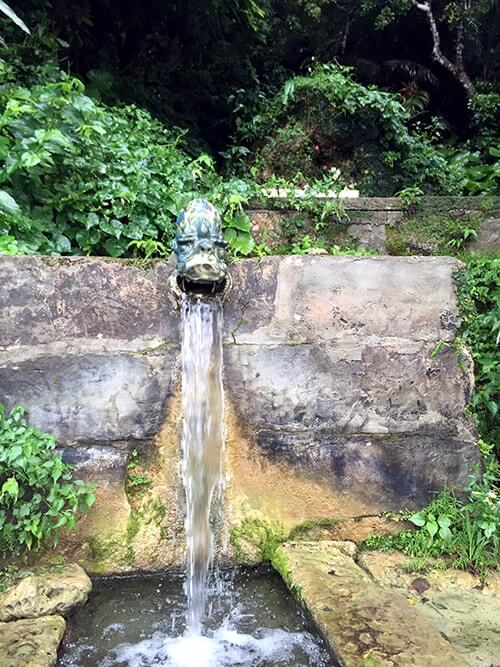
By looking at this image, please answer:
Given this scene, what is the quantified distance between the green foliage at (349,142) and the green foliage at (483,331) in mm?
1928

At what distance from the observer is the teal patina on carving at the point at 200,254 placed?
269 cm

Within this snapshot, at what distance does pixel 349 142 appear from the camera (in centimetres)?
529

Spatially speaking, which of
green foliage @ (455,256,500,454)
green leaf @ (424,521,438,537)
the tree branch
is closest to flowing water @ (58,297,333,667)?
green leaf @ (424,521,438,537)

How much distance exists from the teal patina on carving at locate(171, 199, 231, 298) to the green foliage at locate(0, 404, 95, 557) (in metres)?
1.03

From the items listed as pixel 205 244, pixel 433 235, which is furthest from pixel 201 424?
pixel 433 235

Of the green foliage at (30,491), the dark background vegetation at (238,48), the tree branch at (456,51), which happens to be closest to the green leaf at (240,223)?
the green foliage at (30,491)

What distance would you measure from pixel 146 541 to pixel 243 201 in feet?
7.52

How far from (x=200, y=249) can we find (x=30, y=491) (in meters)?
1.49

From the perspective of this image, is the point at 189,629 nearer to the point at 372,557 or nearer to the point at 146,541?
the point at 146,541

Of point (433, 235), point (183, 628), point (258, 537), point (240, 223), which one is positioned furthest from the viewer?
point (433, 235)

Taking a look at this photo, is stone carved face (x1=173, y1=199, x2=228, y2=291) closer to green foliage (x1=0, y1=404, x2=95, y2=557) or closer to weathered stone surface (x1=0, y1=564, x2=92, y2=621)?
green foliage (x1=0, y1=404, x2=95, y2=557)

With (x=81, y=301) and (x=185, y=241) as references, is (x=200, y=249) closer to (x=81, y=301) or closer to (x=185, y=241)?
(x=185, y=241)

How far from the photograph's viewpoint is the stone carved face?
2.68 metres

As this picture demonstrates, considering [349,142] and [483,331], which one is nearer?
[483,331]
